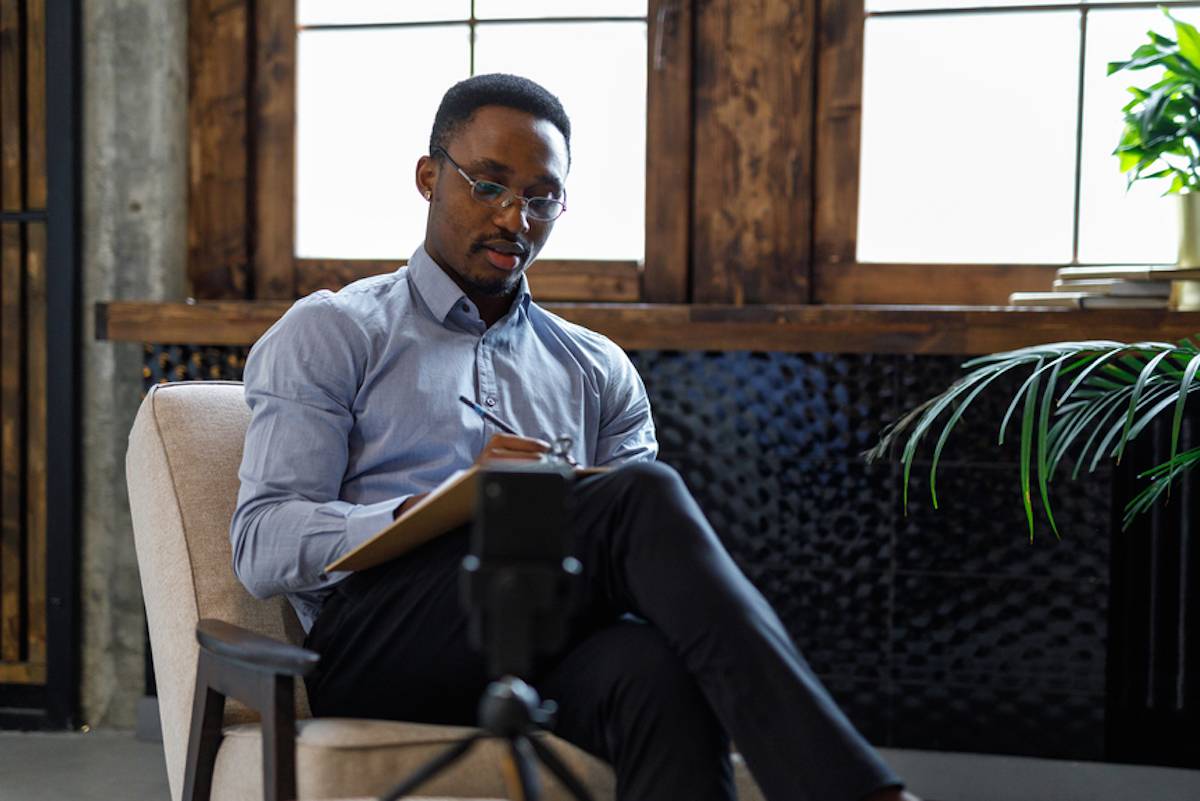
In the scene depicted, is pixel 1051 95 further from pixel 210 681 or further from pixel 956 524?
pixel 210 681

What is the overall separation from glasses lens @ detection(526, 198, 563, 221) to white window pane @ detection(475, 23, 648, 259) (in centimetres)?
104

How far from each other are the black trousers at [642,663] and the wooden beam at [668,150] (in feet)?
4.65

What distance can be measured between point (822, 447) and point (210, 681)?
151cm

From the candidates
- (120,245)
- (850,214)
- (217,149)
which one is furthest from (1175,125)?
(120,245)

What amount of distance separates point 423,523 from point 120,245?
1.86 m

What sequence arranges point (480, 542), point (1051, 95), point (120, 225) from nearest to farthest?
1. point (480, 542)
2. point (1051, 95)
3. point (120, 225)

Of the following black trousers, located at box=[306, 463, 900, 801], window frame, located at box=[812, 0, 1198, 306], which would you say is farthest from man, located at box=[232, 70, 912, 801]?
window frame, located at box=[812, 0, 1198, 306]

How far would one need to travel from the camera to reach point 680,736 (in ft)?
4.80

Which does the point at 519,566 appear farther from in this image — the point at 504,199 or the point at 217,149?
the point at 217,149


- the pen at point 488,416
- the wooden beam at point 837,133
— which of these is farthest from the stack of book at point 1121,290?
the pen at point 488,416

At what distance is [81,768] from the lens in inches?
113

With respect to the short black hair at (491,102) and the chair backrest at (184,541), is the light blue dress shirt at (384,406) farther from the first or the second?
the short black hair at (491,102)

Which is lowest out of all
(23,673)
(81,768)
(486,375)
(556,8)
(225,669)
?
(81,768)

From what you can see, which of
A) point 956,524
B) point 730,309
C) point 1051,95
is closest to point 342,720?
point 730,309
